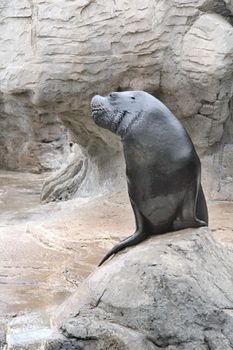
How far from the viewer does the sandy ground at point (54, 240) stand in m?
4.36

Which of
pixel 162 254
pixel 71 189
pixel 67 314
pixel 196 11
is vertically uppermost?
pixel 196 11

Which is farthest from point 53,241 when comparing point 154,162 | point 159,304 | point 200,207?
point 159,304

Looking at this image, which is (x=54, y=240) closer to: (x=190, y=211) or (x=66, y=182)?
(x=190, y=211)

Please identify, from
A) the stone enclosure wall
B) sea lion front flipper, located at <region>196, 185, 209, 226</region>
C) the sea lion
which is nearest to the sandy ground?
the stone enclosure wall

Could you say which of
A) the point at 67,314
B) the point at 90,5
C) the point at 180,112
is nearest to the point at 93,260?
the point at 67,314

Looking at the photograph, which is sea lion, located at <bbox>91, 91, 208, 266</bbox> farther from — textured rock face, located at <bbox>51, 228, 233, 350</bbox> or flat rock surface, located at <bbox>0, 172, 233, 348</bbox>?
flat rock surface, located at <bbox>0, 172, 233, 348</bbox>

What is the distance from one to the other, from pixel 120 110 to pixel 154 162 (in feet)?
1.17

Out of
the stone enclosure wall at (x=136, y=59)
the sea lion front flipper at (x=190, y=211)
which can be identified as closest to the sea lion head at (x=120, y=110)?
the sea lion front flipper at (x=190, y=211)

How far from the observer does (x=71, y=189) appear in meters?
7.89

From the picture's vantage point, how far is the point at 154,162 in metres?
3.77

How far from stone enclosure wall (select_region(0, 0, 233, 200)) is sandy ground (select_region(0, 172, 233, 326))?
0.61 metres

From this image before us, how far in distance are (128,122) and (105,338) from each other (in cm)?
→ 116

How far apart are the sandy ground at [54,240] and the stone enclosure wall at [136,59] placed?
0.61 meters

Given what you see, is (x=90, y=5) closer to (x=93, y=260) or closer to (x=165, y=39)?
(x=165, y=39)
